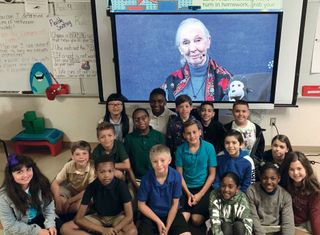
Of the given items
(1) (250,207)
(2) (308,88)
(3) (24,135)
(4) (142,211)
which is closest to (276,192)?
(1) (250,207)

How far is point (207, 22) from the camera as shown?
3.32 meters

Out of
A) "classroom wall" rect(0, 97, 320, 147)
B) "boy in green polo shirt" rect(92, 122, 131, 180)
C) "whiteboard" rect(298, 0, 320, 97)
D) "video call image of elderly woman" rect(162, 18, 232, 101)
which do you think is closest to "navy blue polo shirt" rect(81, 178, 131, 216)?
"boy in green polo shirt" rect(92, 122, 131, 180)

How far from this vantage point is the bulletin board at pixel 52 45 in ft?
11.5

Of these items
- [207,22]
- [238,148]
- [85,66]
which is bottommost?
[238,148]

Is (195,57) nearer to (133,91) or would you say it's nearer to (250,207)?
(133,91)

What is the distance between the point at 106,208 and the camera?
7.95 ft

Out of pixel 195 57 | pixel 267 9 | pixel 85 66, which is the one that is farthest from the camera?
pixel 85 66

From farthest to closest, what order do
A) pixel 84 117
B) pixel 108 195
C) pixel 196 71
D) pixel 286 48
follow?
pixel 84 117 < pixel 196 71 < pixel 286 48 < pixel 108 195

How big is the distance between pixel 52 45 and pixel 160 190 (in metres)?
2.01

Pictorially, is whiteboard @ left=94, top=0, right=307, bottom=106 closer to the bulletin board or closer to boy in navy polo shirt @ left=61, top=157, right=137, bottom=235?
the bulletin board

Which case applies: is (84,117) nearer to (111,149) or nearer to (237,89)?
(111,149)

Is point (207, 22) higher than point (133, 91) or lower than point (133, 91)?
higher

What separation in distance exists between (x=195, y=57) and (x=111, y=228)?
1789 mm

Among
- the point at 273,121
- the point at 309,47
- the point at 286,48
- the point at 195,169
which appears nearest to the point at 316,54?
the point at 309,47
